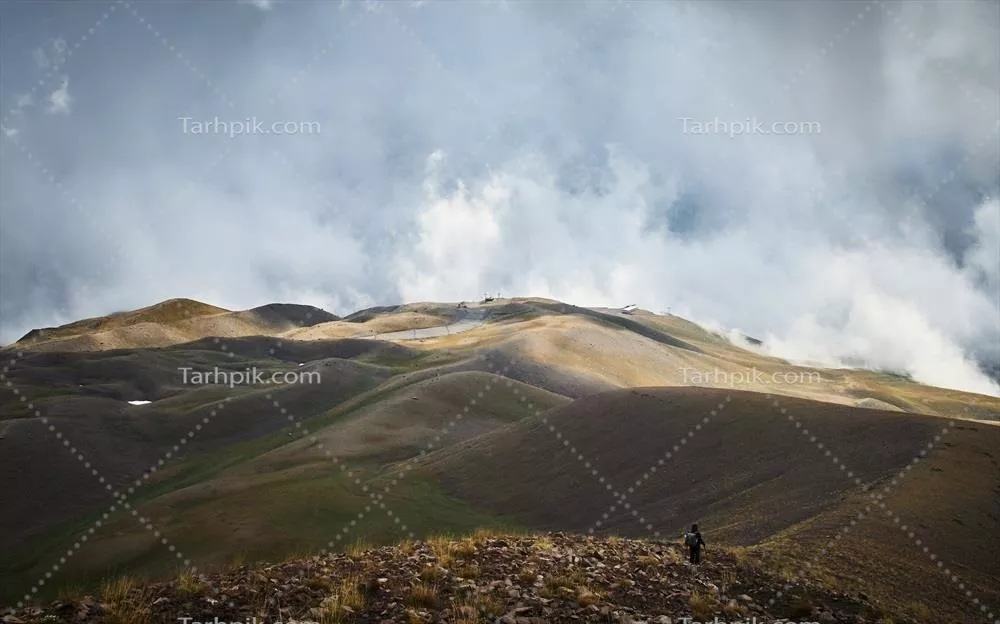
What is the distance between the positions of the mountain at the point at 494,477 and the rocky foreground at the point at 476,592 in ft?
1.70

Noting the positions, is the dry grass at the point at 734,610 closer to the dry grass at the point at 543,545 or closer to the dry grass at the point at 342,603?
the dry grass at the point at 543,545

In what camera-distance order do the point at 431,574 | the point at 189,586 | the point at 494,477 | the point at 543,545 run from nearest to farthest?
the point at 189,586 → the point at 431,574 → the point at 543,545 → the point at 494,477

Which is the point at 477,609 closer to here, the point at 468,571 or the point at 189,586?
the point at 468,571

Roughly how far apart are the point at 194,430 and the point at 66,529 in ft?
77.0

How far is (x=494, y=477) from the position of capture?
40.0m

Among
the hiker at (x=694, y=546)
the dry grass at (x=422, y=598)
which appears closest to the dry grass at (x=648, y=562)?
the hiker at (x=694, y=546)

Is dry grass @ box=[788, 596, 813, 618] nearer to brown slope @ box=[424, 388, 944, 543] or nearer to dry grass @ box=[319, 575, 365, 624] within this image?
dry grass @ box=[319, 575, 365, 624]

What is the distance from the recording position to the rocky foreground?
990 centimetres

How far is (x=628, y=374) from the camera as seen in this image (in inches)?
3743

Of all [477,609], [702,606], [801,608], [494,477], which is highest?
[477,609]

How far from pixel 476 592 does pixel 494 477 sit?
29292 mm

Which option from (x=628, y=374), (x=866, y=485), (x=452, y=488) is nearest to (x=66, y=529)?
(x=452, y=488)

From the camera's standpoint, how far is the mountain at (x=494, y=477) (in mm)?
19156

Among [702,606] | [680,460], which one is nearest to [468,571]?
[702,606]
